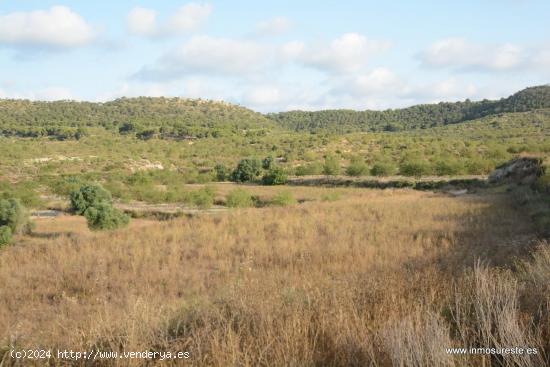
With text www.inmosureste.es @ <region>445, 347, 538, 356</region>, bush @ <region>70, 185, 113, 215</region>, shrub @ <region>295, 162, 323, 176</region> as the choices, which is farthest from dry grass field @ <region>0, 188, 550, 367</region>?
shrub @ <region>295, 162, 323, 176</region>

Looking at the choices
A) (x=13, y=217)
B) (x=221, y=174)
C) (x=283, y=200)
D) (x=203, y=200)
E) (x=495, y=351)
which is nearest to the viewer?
(x=495, y=351)

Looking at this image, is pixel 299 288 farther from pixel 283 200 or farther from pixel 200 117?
pixel 200 117

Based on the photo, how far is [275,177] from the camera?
152ft

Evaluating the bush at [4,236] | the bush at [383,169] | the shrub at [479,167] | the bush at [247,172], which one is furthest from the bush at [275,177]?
the bush at [4,236]

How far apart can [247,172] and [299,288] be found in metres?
44.6

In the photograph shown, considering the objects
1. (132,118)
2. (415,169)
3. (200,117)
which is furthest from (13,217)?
(200,117)

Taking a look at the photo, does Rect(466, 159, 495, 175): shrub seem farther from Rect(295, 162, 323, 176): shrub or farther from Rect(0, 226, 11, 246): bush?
Rect(0, 226, 11, 246): bush

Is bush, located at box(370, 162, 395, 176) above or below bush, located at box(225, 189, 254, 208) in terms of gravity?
above

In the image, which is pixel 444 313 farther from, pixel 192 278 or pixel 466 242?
pixel 466 242

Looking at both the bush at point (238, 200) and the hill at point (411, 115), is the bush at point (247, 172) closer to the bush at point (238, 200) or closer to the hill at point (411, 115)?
the bush at point (238, 200)

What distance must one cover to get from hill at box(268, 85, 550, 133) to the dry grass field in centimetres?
9205

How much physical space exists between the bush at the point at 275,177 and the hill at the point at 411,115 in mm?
64611

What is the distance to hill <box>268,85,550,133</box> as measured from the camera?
10157 cm

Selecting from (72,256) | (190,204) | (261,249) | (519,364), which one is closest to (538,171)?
(261,249)
